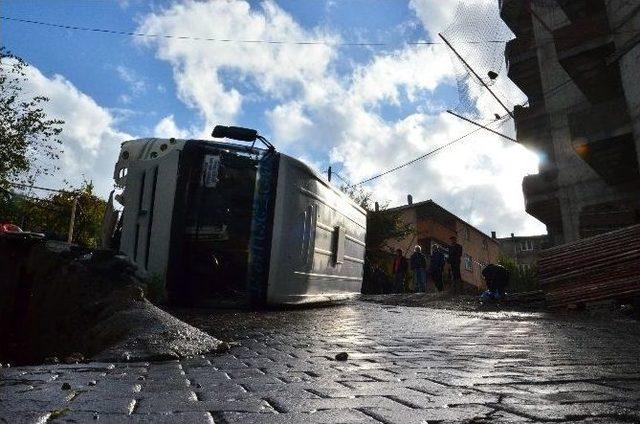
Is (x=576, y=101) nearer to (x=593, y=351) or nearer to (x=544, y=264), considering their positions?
(x=544, y=264)

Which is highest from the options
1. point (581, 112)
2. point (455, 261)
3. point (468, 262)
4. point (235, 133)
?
point (581, 112)

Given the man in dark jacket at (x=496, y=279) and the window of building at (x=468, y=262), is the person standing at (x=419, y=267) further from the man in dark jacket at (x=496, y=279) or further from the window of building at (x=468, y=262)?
the window of building at (x=468, y=262)

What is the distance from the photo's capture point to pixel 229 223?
329 inches

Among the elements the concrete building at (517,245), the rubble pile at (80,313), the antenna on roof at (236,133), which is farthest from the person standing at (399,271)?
the concrete building at (517,245)

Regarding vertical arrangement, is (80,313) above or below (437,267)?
below

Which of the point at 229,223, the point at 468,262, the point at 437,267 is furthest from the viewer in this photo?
the point at 468,262

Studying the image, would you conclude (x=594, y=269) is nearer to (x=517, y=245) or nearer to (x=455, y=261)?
(x=455, y=261)

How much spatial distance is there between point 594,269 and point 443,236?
28.0m

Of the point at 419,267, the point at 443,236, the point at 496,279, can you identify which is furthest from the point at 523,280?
the point at 496,279

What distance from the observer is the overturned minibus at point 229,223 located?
6914 mm

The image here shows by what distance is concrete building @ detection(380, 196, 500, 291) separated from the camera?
111ft

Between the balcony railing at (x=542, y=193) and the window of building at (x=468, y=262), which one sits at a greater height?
the balcony railing at (x=542, y=193)

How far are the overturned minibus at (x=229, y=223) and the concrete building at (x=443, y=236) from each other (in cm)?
1866

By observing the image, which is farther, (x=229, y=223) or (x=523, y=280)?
(x=523, y=280)
